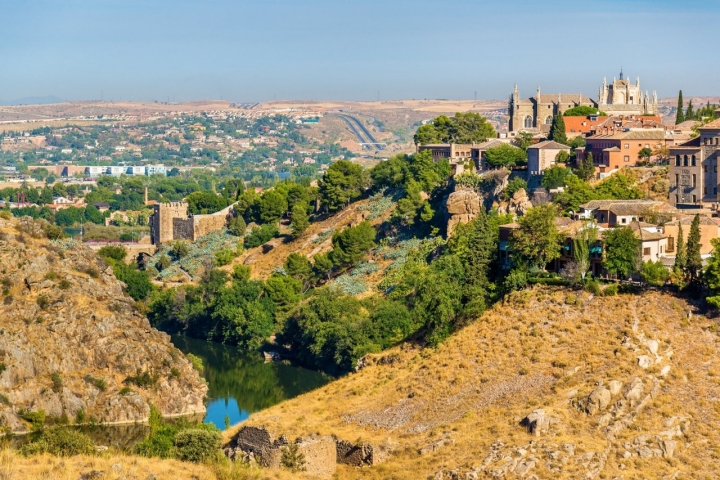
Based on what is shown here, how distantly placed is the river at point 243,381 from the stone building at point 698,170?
47.6 ft

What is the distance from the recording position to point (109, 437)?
45.7m

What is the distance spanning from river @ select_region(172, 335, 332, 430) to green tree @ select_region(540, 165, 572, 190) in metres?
11.5

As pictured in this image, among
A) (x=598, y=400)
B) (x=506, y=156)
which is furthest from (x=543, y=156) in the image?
(x=598, y=400)

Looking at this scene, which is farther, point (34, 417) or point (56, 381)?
point (56, 381)

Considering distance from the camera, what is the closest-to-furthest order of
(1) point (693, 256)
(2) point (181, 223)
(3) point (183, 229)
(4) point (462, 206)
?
(1) point (693, 256) < (4) point (462, 206) < (3) point (183, 229) < (2) point (181, 223)

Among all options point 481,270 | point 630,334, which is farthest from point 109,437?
point 630,334

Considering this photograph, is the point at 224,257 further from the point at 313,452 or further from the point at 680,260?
the point at 313,452

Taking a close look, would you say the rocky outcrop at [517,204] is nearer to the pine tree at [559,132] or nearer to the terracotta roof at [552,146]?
the terracotta roof at [552,146]

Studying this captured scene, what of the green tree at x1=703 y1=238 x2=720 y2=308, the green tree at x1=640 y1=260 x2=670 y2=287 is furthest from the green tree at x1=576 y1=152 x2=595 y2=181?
the green tree at x1=703 y1=238 x2=720 y2=308

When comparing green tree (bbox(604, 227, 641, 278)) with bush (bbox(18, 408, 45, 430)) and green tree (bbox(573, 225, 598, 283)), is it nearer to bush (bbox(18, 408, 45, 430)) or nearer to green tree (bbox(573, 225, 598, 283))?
green tree (bbox(573, 225, 598, 283))

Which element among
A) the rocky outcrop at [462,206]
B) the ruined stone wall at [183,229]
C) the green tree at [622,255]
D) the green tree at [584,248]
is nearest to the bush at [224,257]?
the ruined stone wall at [183,229]

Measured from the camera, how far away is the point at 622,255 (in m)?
39.5

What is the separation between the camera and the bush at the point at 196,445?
35062mm

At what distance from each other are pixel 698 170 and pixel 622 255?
1259 cm
